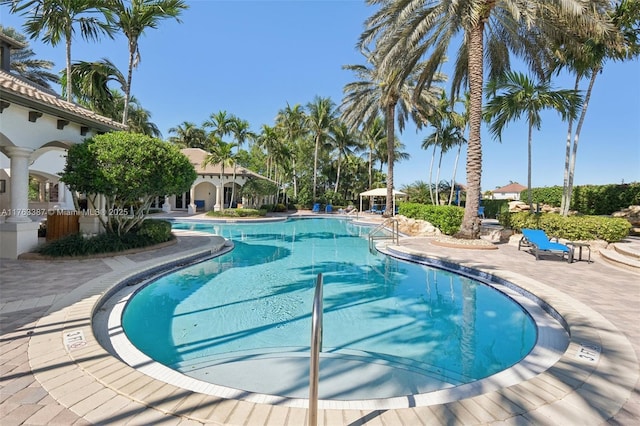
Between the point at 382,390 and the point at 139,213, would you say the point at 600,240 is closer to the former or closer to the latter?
the point at 382,390

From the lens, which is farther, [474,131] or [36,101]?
[474,131]

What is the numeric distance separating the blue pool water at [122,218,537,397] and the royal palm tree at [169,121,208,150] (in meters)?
34.4

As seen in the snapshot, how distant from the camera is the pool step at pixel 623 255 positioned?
26.7 ft

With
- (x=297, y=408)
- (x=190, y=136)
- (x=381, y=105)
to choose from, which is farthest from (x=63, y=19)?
(x=190, y=136)

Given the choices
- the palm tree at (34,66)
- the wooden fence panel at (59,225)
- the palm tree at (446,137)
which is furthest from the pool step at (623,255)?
the palm tree at (34,66)

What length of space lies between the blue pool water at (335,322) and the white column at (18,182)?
442cm

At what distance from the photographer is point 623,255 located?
938 cm

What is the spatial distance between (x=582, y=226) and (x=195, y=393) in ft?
45.6

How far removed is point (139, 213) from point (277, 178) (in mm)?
31287

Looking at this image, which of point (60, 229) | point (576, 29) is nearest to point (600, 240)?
point (576, 29)

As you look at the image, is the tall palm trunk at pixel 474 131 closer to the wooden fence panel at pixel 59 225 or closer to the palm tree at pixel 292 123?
the wooden fence panel at pixel 59 225

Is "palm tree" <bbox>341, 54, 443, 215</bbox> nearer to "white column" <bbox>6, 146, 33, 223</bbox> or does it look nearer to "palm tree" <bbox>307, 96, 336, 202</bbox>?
"palm tree" <bbox>307, 96, 336, 202</bbox>

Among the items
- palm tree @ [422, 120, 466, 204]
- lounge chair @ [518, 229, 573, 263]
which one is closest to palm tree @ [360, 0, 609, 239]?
lounge chair @ [518, 229, 573, 263]

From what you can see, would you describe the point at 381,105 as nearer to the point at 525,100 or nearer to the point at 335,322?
the point at 525,100
